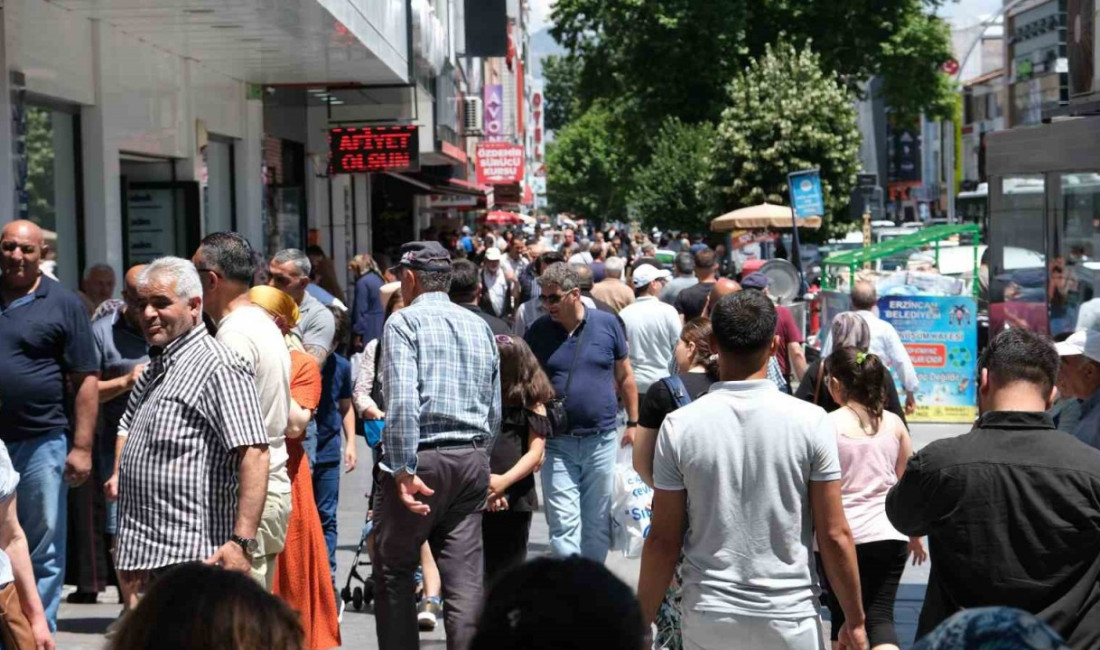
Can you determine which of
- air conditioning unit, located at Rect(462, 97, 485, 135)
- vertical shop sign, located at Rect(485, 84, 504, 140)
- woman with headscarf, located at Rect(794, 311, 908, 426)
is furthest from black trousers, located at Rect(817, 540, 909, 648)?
vertical shop sign, located at Rect(485, 84, 504, 140)

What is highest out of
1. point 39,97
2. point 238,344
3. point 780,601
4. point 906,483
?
point 39,97

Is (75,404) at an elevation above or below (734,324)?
below

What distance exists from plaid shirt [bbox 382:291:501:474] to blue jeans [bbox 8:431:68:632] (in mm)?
1849

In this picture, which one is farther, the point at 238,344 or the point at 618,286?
the point at 618,286

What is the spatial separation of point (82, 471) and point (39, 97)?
4907 millimetres

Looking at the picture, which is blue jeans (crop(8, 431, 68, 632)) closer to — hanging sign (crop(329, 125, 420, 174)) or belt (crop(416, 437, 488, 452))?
belt (crop(416, 437, 488, 452))

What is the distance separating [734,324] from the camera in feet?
15.9

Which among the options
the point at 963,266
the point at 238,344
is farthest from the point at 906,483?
the point at 963,266

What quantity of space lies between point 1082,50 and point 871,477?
5.01 meters

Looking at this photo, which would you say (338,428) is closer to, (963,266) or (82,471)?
(82,471)

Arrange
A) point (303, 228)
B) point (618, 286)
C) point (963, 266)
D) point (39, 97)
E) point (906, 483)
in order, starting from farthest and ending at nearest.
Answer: point (963, 266) → point (303, 228) → point (618, 286) → point (39, 97) → point (906, 483)

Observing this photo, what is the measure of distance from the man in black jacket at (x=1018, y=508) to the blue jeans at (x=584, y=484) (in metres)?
4.08

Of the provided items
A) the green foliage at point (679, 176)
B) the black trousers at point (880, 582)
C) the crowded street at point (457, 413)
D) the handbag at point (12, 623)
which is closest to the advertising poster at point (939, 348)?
the crowded street at point (457, 413)

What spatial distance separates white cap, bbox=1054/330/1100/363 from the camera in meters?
5.27
